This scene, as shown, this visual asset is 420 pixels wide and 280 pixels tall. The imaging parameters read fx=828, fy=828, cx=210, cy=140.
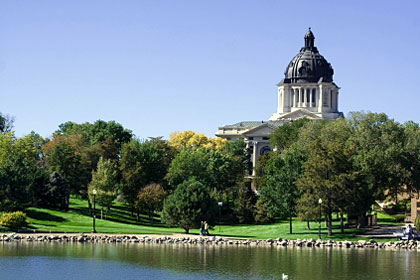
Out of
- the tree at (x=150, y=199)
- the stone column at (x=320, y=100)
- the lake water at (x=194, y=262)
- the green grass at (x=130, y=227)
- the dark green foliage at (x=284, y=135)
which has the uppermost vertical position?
the stone column at (x=320, y=100)

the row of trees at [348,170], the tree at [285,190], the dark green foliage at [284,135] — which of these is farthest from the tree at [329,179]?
the dark green foliage at [284,135]

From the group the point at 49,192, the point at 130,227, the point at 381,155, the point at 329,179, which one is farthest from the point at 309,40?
the point at 329,179

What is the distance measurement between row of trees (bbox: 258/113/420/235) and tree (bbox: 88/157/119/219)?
16.7 metres

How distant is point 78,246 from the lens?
182 feet

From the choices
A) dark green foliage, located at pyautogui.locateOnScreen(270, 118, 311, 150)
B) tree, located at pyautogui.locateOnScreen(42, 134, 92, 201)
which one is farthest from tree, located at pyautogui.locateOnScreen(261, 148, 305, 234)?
dark green foliage, located at pyautogui.locateOnScreen(270, 118, 311, 150)

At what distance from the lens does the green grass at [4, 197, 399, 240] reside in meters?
66.9

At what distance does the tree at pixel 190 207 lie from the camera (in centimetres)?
6606

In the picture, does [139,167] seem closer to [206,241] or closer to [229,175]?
[229,175]

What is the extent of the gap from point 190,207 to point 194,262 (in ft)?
63.7

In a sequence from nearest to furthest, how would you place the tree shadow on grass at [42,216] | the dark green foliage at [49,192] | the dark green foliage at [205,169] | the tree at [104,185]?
the tree shadow on grass at [42,216] < the dark green foliage at [49,192] < the tree at [104,185] < the dark green foliage at [205,169]

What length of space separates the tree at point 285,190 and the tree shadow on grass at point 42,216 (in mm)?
19208

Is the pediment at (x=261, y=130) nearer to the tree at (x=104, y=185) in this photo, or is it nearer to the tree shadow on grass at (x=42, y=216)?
the tree at (x=104, y=185)

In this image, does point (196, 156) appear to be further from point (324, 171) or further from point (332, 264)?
point (332, 264)

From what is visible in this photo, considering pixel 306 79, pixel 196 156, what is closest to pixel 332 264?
pixel 196 156
